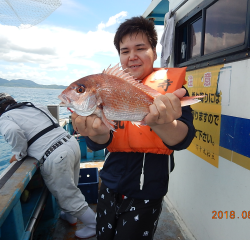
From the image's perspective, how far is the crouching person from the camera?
9.77 ft

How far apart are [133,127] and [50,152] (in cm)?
179

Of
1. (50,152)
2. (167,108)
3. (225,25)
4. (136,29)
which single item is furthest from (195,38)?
(50,152)

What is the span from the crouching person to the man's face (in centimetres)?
190

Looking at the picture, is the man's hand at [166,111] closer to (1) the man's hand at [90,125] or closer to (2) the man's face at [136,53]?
(1) the man's hand at [90,125]

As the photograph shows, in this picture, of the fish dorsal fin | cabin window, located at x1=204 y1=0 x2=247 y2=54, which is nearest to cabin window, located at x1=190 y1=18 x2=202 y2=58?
cabin window, located at x1=204 y1=0 x2=247 y2=54

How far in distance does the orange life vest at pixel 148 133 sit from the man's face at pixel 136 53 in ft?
0.55

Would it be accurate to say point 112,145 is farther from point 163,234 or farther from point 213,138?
point 163,234

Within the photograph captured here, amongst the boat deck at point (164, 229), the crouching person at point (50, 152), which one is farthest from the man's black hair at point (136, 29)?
the boat deck at point (164, 229)

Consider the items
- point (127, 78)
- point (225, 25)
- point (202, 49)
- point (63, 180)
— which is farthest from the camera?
point (63, 180)

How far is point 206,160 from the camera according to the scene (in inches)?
97.7

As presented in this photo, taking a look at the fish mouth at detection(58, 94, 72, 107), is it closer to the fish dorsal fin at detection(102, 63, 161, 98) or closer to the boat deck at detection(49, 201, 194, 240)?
the fish dorsal fin at detection(102, 63, 161, 98)

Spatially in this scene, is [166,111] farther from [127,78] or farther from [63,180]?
[63,180]

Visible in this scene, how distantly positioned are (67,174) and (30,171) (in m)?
0.59

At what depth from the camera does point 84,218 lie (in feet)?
10.2
